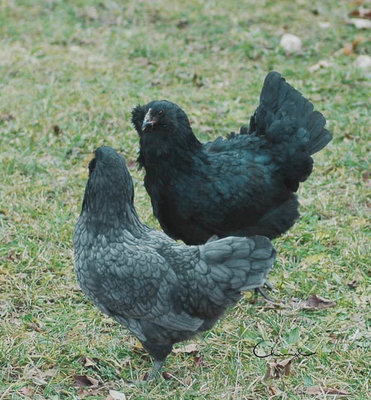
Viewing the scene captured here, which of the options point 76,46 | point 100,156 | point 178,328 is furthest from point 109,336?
point 76,46

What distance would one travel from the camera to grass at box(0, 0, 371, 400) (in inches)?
156

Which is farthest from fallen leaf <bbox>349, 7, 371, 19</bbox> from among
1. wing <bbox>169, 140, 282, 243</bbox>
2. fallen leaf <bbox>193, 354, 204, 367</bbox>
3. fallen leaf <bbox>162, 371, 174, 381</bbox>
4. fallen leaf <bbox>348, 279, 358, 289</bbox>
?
fallen leaf <bbox>162, 371, 174, 381</bbox>

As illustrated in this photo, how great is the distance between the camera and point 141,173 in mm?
6375

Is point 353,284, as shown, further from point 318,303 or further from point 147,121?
point 147,121

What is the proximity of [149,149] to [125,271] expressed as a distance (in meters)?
1.08

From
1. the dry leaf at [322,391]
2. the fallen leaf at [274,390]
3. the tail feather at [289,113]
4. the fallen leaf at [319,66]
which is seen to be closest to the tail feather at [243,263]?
the fallen leaf at [274,390]

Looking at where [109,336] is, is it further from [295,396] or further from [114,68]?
[114,68]

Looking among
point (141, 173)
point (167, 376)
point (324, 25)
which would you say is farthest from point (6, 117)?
point (324, 25)

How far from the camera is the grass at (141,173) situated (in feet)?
13.0

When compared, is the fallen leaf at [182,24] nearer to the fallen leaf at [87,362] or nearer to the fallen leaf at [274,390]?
the fallen leaf at [87,362]

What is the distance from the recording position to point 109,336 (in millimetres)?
4270

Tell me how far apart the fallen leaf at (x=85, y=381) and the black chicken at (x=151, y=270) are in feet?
1.08

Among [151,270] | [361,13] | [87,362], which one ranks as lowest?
[361,13]

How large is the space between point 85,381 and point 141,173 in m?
2.83
